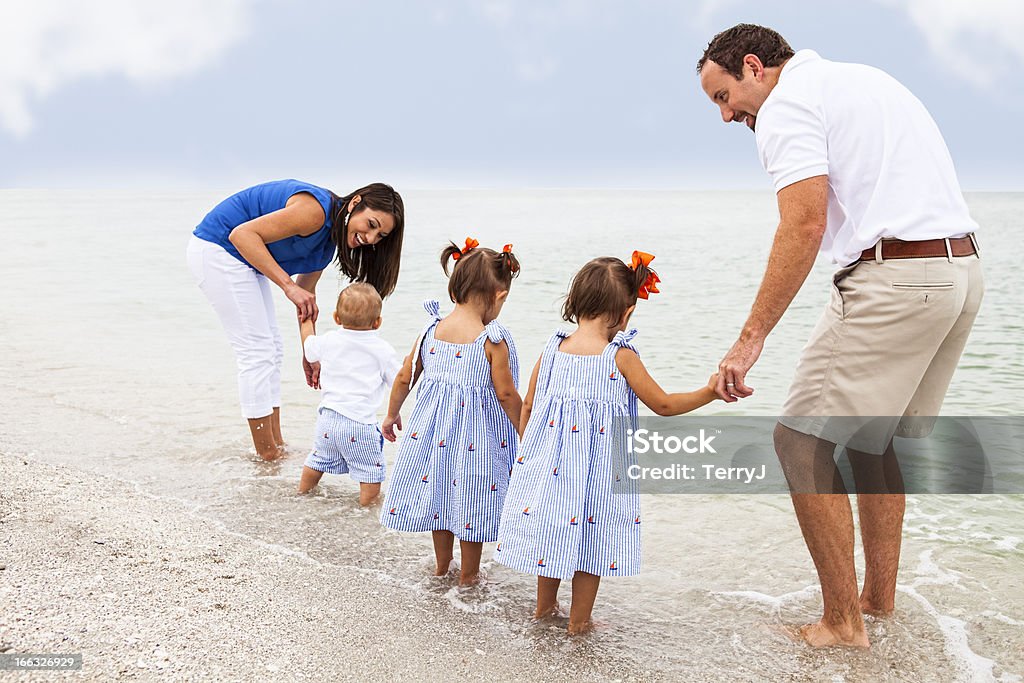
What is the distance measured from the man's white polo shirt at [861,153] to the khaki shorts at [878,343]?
0.10 metres

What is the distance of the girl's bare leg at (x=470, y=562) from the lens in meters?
3.38

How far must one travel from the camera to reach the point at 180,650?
2.62m

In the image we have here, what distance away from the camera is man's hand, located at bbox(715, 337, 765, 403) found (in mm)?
2719

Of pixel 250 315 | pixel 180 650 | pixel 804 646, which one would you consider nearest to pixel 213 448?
pixel 250 315

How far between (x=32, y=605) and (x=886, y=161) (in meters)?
2.80

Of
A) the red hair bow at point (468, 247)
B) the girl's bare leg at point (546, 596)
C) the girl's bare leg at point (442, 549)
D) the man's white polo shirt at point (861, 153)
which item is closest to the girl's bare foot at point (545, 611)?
Answer: the girl's bare leg at point (546, 596)

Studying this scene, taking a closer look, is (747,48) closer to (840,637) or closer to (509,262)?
(509,262)

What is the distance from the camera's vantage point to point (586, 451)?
2953 mm

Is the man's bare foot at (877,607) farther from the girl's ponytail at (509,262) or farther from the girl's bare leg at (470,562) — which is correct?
the girl's ponytail at (509,262)

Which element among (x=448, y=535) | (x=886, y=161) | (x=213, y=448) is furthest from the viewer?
(x=213, y=448)

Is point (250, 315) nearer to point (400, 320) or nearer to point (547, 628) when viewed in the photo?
point (547, 628)

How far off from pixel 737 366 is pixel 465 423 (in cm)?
103

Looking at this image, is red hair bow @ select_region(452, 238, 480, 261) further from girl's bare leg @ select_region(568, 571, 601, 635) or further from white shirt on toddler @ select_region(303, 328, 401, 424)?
girl's bare leg @ select_region(568, 571, 601, 635)

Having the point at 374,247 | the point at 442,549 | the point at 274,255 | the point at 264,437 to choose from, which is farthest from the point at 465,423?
the point at 264,437
